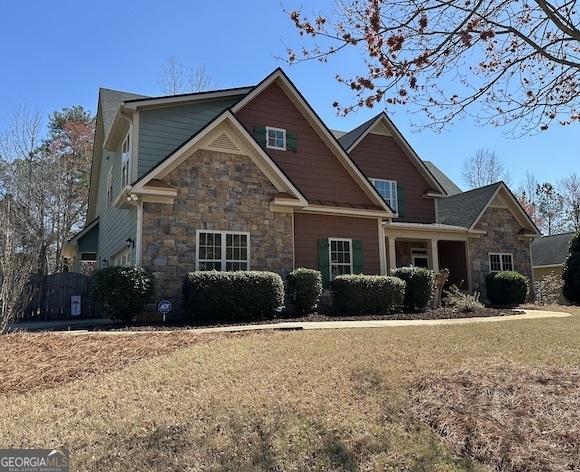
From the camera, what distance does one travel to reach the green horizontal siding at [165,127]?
47.0 ft

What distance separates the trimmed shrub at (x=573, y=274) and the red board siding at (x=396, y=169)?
19.7 ft

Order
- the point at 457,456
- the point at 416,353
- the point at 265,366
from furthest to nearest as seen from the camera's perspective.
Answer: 1. the point at 416,353
2. the point at 265,366
3. the point at 457,456

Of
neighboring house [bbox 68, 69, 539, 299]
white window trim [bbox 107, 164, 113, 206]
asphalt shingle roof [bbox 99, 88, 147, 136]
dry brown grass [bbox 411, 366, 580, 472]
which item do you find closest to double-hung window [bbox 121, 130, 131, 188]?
neighboring house [bbox 68, 69, 539, 299]

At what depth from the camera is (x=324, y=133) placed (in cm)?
1659

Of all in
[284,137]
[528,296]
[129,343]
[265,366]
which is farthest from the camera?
[528,296]

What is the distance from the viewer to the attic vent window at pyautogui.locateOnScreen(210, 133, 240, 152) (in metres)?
13.3

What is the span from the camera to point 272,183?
14031 millimetres

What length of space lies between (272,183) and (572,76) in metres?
8.67

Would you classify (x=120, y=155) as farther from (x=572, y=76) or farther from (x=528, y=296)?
(x=528, y=296)

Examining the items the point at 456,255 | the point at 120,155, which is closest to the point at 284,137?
the point at 120,155

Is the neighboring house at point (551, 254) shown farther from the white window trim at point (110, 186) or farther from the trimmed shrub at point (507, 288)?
the white window trim at point (110, 186)

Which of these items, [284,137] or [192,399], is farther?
[284,137]

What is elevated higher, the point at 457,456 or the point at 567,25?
the point at 567,25

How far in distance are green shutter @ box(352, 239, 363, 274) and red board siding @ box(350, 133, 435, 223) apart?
4848 mm
